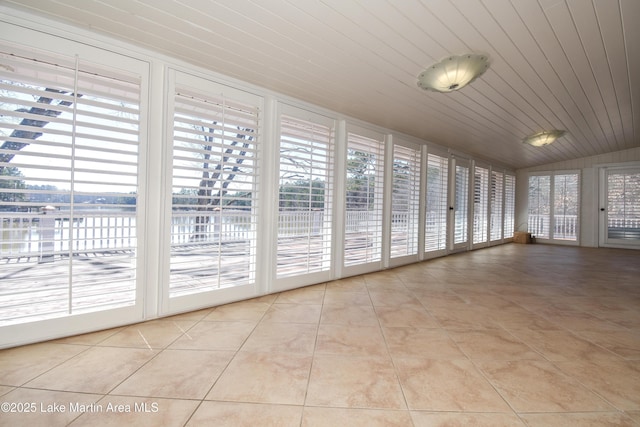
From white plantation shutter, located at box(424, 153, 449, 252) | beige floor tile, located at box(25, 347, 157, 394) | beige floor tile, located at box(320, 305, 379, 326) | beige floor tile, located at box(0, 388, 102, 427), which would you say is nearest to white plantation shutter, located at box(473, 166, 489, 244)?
white plantation shutter, located at box(424, 153, 449, 252)

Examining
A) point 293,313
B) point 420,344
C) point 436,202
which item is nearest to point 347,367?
point 420,344

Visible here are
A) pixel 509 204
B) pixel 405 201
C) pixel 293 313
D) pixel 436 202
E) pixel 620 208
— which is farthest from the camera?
pixel 509 204

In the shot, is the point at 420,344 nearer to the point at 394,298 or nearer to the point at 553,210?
the point at 394,298

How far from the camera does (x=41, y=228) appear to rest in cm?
180

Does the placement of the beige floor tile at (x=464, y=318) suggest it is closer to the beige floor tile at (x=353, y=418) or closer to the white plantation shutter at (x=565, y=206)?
the beige floor tile at (x=353, y=418)

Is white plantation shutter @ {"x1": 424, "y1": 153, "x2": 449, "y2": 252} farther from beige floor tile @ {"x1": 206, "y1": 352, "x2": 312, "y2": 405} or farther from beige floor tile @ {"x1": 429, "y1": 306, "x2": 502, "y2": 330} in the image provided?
beige floor tile @ {"x1": 206, "y1": 352, "x2": 312, "y2": 405}

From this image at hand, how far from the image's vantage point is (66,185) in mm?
1897

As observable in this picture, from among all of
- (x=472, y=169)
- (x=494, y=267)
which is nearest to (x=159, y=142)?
(x=494, y=267)

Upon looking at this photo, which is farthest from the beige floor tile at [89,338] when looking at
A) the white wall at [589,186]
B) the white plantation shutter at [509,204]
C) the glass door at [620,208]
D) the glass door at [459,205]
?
the glass door at [620,208]

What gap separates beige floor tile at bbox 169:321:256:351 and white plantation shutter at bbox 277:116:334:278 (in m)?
0.95

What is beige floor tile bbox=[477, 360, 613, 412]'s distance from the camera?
1.32 m

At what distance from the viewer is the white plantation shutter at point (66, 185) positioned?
5.68 feet

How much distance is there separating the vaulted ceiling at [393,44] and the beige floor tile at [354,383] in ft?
6.89

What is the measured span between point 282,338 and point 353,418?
86 cm
